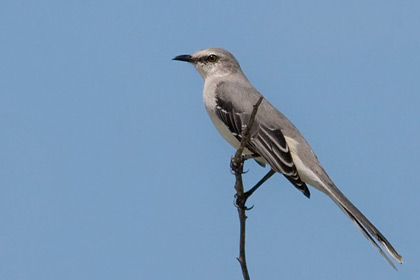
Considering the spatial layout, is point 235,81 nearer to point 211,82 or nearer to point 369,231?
point 211,82

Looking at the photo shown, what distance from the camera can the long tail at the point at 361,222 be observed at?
7309mm

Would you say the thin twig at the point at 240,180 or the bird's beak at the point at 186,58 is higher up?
the bird's beak at the point at 186,58

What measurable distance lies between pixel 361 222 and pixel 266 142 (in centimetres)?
168

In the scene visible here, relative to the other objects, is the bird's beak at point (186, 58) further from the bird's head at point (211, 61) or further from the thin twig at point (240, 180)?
the thin twig at point (240, 180)

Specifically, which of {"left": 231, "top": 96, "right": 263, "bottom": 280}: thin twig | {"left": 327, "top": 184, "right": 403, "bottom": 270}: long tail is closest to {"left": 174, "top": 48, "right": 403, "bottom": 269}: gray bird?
{"left": 327, "top": 184, "right": 403, "bottom": 270}: long tail

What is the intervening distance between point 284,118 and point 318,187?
1226 mm

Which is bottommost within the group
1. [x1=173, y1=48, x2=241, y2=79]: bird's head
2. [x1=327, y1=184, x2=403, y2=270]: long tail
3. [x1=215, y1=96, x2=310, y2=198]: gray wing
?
[x1=327, y1=184, x2=403, y2=270]: long tail

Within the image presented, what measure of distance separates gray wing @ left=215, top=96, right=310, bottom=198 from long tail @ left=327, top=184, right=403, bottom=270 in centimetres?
36

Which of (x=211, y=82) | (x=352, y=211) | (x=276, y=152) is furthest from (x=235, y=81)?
(x=352, y=211)

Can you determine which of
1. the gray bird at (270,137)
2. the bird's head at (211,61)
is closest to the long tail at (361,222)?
the gray bird at (270,137)

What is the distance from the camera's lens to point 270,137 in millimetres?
9047

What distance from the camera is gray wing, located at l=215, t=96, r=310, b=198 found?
8.58m

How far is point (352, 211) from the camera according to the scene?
8047 mm

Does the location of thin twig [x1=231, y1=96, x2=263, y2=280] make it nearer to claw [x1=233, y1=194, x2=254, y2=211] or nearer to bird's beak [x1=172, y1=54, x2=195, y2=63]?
claw [x1=233, y1=194, x2=254, y2=211]
